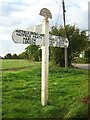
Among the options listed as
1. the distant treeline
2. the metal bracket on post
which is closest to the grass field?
the metal bracket on post

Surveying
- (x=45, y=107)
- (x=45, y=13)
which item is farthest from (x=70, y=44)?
(x=45, y=107)

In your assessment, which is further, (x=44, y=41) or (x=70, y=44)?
(x=70, y=44)

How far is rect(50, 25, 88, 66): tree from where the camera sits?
77.8ft

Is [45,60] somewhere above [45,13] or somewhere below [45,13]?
below

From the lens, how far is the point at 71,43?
24.4 metres

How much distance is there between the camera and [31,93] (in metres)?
9.44

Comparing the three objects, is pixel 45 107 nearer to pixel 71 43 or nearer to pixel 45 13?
pixel 45 13

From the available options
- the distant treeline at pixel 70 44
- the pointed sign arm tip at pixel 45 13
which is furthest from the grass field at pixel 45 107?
the distant treeline at pixel 70 44

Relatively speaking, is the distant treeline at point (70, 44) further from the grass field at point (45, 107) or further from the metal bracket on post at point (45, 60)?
the metal bracket on post at point (45, 60)

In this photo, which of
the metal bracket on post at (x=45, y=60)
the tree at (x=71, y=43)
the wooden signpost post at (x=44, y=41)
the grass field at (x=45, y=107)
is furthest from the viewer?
the tree at (x=71, y=43)

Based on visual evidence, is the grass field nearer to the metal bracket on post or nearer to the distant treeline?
the metal bracket on post

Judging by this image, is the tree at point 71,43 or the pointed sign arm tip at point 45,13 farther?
the tree at point 71,43

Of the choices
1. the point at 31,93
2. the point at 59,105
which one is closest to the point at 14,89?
the point at 31,93

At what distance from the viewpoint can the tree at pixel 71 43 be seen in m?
23.7
